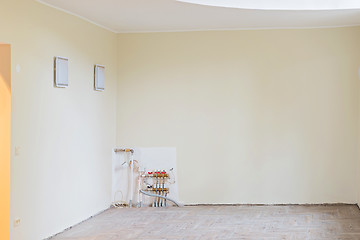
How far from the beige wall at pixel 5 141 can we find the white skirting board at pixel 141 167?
3.07m

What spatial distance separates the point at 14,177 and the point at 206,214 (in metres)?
3.07

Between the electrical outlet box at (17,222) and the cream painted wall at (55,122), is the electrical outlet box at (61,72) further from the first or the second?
the electrical outlet box at (17,222)

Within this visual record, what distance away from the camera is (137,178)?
28.1ft

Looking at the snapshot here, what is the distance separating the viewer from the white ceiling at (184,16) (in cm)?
654

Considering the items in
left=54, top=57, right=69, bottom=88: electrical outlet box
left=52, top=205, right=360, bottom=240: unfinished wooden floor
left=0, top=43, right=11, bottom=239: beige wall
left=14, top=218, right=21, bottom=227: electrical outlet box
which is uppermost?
left=54, top=57, right=69, bottom=88: electrical outlet box

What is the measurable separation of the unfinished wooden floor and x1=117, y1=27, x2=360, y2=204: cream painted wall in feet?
1.32

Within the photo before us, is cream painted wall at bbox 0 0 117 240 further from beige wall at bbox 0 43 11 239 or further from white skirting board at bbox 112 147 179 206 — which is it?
white skirting board at bbox 112 147 179 206

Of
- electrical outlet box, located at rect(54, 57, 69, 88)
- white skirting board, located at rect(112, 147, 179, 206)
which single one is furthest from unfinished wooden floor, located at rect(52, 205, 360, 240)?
electrical outlet box, located at rect(54, 57, 69, 88)

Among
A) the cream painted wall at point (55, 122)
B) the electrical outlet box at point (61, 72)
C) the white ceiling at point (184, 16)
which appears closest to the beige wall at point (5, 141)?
the cream painted wall at point (55, 122)

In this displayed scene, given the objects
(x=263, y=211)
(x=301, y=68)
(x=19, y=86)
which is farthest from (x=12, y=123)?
(x=301, y=68)

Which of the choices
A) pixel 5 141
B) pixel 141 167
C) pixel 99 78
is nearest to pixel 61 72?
pixel 99 78

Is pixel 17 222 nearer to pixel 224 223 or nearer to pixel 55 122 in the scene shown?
pixel 55 122

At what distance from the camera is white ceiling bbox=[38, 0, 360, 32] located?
21.5ft

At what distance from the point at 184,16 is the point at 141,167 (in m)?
2.52
